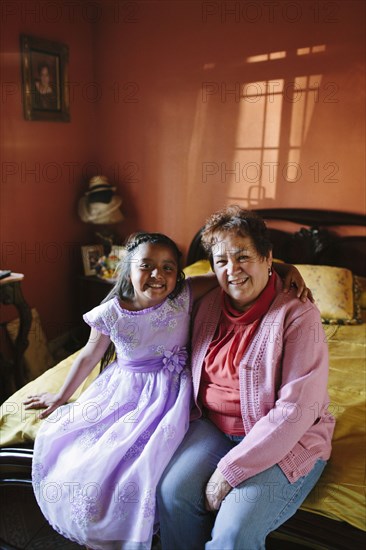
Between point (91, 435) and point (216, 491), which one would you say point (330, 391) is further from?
point (91, 435)

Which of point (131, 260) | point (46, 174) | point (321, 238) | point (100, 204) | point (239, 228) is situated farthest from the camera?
point (100, 204)

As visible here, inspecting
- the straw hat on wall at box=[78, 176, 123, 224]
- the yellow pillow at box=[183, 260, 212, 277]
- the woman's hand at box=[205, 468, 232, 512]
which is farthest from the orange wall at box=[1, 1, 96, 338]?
the woman's hand at box=[205, 468, 232, 512]

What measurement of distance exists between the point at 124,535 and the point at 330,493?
1.94ft

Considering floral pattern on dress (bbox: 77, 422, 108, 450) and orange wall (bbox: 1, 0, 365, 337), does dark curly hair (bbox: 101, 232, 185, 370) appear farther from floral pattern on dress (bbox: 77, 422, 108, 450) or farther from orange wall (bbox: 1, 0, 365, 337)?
orange wall (bbox: 1, 0, 365, 337)

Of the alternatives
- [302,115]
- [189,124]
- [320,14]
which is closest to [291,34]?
[320,14]

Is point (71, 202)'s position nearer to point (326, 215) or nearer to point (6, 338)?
point (6, 338)

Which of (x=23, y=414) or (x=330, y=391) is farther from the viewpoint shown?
(x=330, y=391)

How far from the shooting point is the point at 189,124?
3.30 metres

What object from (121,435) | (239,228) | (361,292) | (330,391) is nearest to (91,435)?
(121,435)

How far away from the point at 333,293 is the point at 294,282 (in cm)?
118

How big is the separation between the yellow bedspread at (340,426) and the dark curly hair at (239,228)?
0.68m

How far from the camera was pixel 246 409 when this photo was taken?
133 cm

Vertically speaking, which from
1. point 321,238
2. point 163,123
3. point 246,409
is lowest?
point 246,409

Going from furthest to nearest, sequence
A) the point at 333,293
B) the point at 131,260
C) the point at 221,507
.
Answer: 1. the point at 333,293
2. the point at 131,260
3. the point at 221,507
